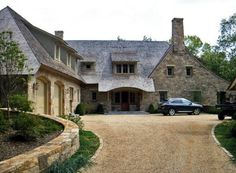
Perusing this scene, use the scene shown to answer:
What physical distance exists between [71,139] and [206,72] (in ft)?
107

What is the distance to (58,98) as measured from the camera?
27859mm

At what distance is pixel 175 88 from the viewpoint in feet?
134

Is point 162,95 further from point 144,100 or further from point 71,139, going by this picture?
point 71,139

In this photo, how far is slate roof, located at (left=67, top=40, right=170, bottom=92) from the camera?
130 feet

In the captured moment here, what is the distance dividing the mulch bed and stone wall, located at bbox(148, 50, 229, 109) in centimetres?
2931

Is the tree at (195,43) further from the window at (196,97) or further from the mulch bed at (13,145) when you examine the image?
the mulch bed at (13,145)

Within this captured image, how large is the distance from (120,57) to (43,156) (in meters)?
32.9

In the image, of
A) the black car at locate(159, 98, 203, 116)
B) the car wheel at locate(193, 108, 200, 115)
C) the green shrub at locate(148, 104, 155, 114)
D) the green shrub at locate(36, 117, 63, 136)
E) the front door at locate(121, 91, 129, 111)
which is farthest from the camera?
the front door at locate(121, 91, 129, 111)

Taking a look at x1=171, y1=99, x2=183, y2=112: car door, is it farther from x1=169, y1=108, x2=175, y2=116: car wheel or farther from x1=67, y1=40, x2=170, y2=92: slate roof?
x1=67, y1=40, x2=170, y2=92: slate roof

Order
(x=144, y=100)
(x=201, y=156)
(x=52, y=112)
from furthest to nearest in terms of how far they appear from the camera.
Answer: (x=144, y=100) → (x=52, y=112) → (x=201, y=156)

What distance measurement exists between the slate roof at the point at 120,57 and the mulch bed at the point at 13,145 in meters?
27.0

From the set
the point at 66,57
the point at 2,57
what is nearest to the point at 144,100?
the point at 66,57

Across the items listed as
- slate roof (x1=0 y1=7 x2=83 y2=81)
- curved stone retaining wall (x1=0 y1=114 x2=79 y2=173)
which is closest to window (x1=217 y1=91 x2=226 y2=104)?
slate roof (x1=0 y1=7 x2=83 y2=81)

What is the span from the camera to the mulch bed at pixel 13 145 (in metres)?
9.49
